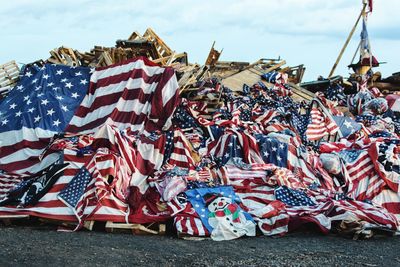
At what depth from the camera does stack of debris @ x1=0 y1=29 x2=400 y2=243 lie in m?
8.04

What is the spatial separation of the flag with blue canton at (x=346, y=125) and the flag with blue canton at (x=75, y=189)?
21.7 feet

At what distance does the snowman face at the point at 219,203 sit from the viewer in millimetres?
8103

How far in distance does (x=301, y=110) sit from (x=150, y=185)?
618 cm

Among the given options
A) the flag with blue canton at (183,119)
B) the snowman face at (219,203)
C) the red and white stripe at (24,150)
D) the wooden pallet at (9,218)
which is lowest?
the wooden pallet at (9,218)

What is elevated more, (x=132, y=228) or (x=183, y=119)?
(x=183, y=119)

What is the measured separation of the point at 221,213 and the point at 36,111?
4.87m

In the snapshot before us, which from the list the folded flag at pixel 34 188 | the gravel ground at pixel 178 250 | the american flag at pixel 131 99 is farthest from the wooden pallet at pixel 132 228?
the american flag at pixel 131 99

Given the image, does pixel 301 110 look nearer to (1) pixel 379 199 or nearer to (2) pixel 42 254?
(1) pixel 379 199

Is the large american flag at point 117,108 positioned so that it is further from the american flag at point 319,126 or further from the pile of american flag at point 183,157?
the american flag at point 319,126

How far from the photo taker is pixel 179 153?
9586 mm

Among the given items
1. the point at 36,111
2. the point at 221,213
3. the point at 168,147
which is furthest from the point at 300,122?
the point at 36,111

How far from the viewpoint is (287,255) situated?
6.88m

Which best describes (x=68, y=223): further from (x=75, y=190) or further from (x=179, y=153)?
(x=179, y=153)

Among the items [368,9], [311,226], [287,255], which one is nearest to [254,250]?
→ [287,255]
